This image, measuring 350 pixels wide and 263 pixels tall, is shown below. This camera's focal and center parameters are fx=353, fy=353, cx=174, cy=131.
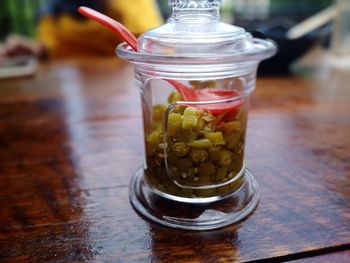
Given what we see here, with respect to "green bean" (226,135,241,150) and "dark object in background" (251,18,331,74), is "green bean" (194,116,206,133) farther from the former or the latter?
"dark object in background" (251,18,331,74)

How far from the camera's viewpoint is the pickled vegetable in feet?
0.94

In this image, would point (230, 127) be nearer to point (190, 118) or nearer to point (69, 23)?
point (190, 118)

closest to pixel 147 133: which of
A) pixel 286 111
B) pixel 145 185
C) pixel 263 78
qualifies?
pixel 145 185

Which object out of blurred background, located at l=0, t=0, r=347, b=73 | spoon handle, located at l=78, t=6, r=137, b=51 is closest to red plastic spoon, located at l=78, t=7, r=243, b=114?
spoon handle, located at l=78, t=6, r=137, b=51

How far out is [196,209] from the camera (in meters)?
0.30

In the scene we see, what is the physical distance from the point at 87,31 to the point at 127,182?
1076 millimetres

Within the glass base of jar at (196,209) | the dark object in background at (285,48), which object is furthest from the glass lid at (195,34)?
the dark object in background at (285,48)

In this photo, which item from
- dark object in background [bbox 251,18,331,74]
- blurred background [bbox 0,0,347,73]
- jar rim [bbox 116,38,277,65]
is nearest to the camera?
jar rim [bbox 116,38,277,65]

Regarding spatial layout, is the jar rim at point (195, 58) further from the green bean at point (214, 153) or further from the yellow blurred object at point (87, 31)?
the yellow blurred object at point (87, 31)

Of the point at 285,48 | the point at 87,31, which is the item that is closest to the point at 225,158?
the point at 285,48

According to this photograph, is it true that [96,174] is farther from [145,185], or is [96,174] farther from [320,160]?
[320,160]

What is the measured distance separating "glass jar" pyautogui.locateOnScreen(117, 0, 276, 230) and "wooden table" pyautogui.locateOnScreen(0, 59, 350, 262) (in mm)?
26

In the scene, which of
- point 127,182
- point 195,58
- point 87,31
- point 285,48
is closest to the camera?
point 195,58

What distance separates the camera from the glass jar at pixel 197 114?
0.28 metres
